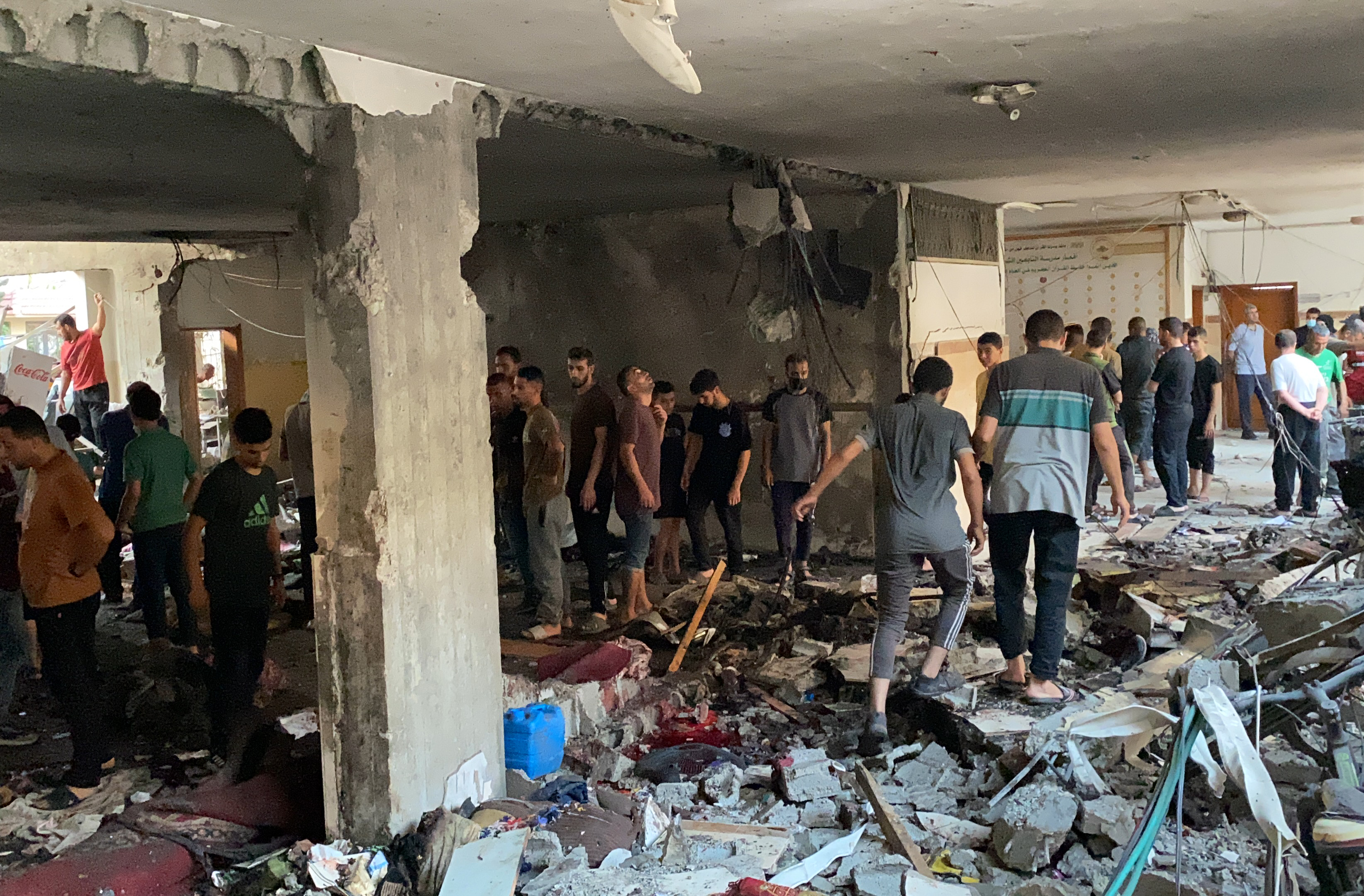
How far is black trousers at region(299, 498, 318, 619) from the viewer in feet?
23.4

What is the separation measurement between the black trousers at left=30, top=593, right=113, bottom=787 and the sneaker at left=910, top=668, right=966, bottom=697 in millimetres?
3692

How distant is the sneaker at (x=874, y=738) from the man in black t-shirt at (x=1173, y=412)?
6.09 metres

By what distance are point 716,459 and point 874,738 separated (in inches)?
133

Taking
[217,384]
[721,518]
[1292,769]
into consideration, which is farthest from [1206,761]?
[217,384]

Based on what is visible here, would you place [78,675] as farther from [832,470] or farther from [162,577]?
[832,470]

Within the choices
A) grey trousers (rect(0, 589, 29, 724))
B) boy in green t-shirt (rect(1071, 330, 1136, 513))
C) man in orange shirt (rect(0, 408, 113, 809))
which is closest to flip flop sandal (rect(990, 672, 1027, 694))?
man in orange shirt (rect(0, 408, 113, 809))

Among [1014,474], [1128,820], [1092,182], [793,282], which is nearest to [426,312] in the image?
[1014,474]

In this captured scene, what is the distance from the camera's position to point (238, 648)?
4.95 m

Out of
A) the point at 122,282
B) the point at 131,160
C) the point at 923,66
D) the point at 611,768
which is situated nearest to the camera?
the point at 923,66

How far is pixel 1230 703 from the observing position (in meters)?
2.72

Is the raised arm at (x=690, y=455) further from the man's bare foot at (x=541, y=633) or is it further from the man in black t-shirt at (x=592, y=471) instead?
the man's bare foot at (x=541, y=633)

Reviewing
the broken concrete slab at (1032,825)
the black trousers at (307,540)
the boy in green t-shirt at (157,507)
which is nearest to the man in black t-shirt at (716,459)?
the black trousers at (307,540)

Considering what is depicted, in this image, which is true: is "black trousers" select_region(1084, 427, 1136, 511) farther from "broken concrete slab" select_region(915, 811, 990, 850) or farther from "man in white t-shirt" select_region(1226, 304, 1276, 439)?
"broken concrete slab" select_region(915, 811, 990, 850)

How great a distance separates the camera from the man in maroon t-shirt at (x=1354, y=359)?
316 inches
